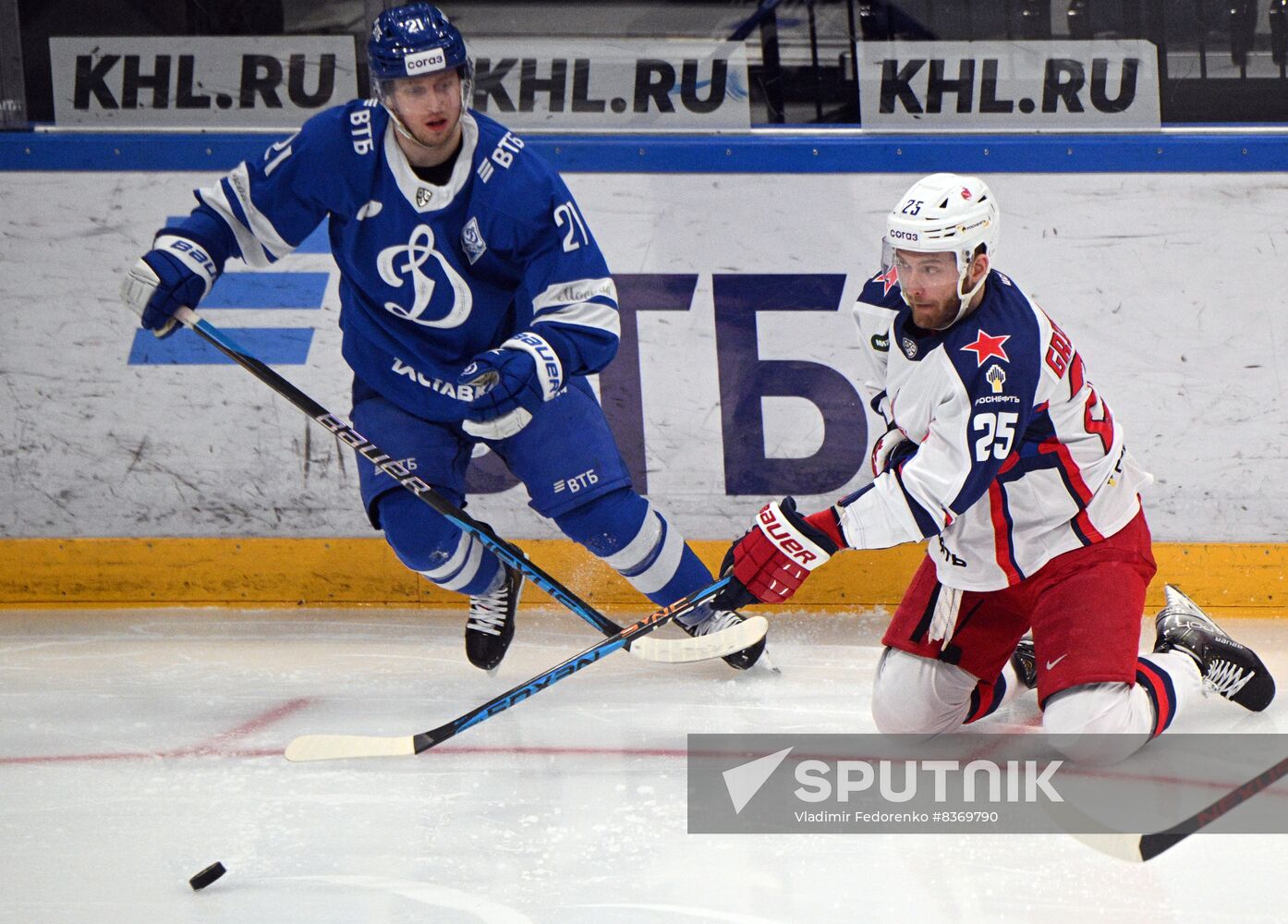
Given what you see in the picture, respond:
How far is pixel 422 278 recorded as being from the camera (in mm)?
2609

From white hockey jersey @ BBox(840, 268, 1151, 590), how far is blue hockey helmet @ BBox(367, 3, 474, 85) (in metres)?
0.87

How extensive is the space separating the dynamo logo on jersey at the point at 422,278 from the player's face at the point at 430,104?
185mm

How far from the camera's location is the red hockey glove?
206 cm

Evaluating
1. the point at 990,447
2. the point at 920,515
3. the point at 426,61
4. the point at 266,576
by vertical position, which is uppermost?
the point at 426,61

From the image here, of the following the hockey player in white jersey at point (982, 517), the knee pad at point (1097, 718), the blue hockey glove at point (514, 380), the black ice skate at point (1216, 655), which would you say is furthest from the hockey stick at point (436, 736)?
the black ice skate at point (1216, 655)

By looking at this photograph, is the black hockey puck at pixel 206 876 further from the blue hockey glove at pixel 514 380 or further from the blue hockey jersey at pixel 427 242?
the blue hockey jersey at pixel 427 242

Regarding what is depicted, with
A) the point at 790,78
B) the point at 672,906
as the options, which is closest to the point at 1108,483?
the point at 672,906

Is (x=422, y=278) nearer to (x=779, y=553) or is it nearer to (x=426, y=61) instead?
(x=426, y=61)

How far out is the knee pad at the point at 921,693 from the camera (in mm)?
2295

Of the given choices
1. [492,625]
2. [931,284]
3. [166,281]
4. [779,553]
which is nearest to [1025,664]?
[779,553]

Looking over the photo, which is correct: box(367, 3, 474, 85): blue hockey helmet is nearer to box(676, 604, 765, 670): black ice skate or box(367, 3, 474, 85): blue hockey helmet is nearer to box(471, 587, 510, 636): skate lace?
box(471, 587, 510, 636): skate lace

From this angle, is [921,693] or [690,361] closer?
[921,693]

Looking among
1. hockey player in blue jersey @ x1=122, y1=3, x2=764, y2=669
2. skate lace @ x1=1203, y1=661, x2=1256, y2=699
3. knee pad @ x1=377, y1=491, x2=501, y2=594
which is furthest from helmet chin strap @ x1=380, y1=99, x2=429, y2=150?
skate lace @ x1=1203, y1=661, x2=1256, y2=699

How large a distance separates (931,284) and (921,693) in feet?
2.35
